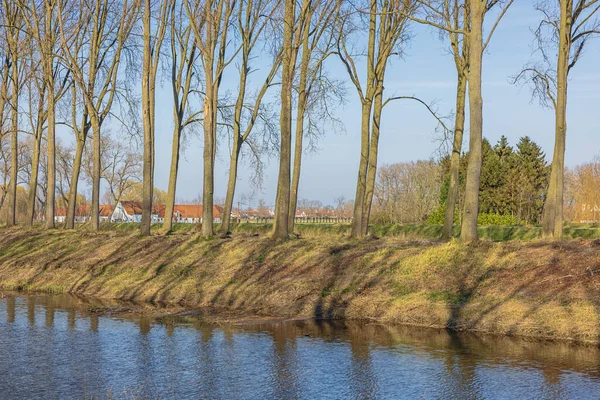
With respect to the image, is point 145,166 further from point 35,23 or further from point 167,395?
point 167,395

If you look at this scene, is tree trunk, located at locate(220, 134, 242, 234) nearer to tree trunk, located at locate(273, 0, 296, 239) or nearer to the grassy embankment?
the grassy embankment

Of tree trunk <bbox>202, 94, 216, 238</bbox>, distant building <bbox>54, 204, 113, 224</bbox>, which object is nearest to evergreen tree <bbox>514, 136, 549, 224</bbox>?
tree trunk <bbox>202, 94, 216, 238</bbox>

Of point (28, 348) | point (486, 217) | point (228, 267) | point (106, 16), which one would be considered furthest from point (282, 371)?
point (486, 217)

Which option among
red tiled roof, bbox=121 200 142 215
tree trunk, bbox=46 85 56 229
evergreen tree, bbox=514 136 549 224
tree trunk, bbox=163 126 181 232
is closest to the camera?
tree trunk, bbox=163 126 181 232

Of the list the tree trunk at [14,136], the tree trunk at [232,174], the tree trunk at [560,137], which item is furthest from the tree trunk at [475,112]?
the tree trunk at [14,136]

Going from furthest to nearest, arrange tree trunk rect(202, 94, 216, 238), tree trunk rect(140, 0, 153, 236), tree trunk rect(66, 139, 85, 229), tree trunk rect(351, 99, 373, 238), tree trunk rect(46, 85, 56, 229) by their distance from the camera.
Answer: tree trunk rect(66, 139, 85, 229) → tree trunk rect(46, 85, 56, 229) → tree trunk rect(140, 0, 153, 236) → tree trunk rect(202, 94, 216, 238) → tree trunk rect(351, 99, 373, 238)

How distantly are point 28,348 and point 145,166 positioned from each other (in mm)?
16062

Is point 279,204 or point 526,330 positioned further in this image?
point 279,204

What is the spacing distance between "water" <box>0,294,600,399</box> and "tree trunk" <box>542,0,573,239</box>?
8997 mm

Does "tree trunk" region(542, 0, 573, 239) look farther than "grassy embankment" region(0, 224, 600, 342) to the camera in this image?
Yes

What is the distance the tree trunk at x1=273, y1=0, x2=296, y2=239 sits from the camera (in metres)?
24.6

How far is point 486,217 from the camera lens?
4406 centimetres

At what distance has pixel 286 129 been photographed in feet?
81.3

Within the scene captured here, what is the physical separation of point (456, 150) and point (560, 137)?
151 inches
